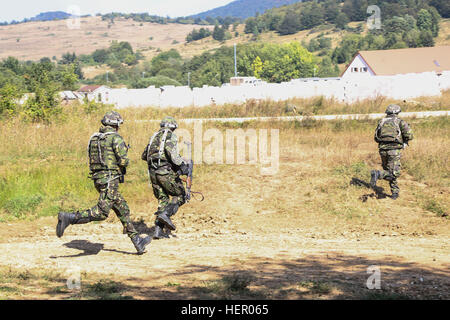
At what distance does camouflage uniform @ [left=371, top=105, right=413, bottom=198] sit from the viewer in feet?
34.9

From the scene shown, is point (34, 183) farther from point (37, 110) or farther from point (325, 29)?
point (325, 29)

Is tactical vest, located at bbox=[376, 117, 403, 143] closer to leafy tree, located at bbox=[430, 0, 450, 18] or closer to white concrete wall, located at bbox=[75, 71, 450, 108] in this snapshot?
white concrete wall, located at bbox=[75, 71, 450, 108]

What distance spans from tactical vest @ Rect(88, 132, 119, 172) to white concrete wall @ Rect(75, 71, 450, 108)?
64.8ft

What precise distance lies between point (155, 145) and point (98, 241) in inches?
78.3

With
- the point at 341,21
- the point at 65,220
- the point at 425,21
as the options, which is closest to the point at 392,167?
the point at 65,220

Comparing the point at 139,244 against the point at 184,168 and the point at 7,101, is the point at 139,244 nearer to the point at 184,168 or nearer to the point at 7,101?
the point at 184,168

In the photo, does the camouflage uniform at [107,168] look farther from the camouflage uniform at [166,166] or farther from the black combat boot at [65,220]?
the camouflage uniform at [166,166]

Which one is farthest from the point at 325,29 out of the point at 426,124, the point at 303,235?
the point at 303,235

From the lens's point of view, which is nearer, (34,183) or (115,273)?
(115,273)

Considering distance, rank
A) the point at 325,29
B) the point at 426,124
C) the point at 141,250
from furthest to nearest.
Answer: the point at 325,29, the point at 426,124, the point at 141,250

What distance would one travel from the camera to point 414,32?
9012 cm

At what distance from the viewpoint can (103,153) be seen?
7656 millimetres

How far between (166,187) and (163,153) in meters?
0.56

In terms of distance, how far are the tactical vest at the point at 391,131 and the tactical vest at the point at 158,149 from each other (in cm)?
458
